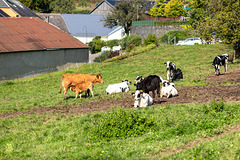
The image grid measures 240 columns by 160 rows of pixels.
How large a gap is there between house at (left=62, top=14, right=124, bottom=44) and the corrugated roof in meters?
30.8

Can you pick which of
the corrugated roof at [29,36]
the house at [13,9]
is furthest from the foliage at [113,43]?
the corrugated roof at [29,36]

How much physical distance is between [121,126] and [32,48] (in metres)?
39.6

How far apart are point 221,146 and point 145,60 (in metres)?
36.3

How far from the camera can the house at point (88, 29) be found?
92356mm

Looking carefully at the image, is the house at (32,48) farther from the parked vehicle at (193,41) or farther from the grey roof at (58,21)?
the grey roof at (58,21)

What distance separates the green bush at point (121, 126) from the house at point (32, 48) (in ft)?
115

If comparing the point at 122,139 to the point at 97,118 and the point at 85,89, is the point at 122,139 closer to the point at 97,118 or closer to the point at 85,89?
the point at 97,118

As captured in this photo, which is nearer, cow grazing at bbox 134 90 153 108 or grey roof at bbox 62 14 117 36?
cow grazing at bbox 134 90 153 108

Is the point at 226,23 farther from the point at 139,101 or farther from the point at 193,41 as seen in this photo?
the point at 193,41

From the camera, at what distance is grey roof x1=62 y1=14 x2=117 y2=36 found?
311 feet

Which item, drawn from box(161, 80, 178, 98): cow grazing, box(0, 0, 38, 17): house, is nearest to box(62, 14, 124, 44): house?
box(0, 0, 38, 17): house

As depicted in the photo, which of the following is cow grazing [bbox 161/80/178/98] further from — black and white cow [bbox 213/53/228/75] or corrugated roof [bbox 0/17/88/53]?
corrugated roof [bbox 0/17/88/53]

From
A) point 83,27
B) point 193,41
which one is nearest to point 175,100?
point 193,41

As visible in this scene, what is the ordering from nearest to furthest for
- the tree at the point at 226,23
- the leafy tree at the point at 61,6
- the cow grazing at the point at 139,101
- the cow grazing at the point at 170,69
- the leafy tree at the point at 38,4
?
1. the cow grazing at the point at 139,101
2. the cow grazing at the point at 170,69
3. the tree at the point at 226,23
4. the leafy tree at the point at 38,4
5. the leafy tree at the point at 61,6
